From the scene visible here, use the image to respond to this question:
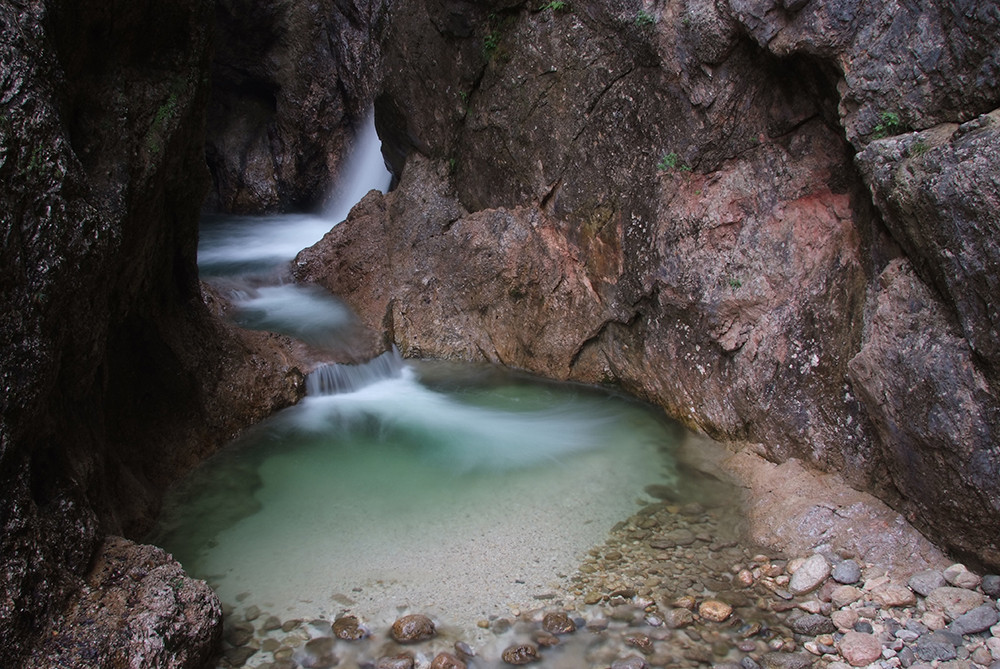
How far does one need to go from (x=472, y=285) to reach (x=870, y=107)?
13.7 feet

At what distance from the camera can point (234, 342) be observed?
6398 millimetres

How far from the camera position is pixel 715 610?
394 cm

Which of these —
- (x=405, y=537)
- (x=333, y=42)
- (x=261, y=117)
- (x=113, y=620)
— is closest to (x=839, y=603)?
(x=405, y=537)

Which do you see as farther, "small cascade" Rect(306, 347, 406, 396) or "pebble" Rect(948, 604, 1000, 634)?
"small cascade" Rect(306, 347, 406, 396)

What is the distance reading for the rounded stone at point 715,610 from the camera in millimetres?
3902

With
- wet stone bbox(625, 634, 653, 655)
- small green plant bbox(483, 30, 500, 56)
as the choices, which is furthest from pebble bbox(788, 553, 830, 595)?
small green plant bbox(483, 30, 500, 56)

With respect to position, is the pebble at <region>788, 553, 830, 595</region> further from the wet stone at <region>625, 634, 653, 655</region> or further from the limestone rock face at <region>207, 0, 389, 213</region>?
the limestone rock face at <region>207, 0, 389, 213</region>

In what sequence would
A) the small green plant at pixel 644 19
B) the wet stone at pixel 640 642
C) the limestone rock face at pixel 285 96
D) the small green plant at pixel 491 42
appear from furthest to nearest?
the limestone rock face at pixel 285 96
the small green plant at pixel 491 42
the small green plant at pixel 644 19
the wet stone at pixel 640 642

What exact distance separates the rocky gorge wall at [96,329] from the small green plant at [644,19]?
3.09m

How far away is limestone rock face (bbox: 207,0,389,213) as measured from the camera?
40.1 ft

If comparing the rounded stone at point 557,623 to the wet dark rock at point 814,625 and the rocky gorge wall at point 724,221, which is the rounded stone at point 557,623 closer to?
the wet dark rock at point 814,625

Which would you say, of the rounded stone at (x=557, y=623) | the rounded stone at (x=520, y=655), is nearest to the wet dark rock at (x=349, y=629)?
the rounded stone at (x=520, y=655)

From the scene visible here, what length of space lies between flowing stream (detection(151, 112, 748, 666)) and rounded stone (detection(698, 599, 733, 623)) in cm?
80

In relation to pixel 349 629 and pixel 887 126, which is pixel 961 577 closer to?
pixel 887 126
